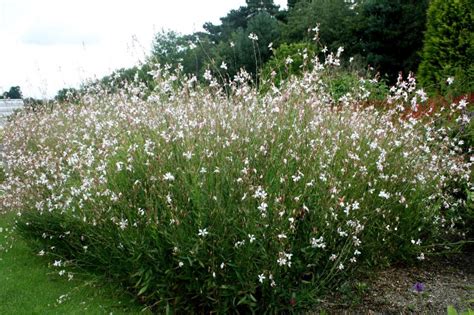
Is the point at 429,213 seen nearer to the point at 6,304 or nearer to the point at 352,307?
the point at 352,307

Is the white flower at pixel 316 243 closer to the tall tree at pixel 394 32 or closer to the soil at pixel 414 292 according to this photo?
the soil at pixel 414 292

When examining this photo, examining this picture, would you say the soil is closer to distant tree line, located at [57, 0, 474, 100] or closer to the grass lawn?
the grass lawn

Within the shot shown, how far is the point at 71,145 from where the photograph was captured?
6797 mm

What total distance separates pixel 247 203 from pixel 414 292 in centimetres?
195

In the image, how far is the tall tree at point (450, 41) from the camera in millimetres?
12518

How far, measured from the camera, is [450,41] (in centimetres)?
1268

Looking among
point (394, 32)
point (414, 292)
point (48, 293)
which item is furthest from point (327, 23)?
point (48, 293)

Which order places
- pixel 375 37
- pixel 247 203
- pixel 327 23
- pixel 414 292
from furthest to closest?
pixel 327 23, pixel 375 37, pixel 414 292, pixel 247 203

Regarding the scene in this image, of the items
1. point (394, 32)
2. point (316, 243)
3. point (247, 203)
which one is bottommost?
point (316, 243)

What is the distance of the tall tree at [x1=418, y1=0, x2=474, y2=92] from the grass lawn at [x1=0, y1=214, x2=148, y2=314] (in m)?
10.1

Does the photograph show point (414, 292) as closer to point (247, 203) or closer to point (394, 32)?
point (247, 203)

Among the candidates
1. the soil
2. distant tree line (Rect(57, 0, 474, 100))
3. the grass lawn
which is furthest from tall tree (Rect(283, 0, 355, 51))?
the grass lawn

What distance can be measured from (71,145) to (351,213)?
13.6ft

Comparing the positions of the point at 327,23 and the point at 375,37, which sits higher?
the point at 327,23
